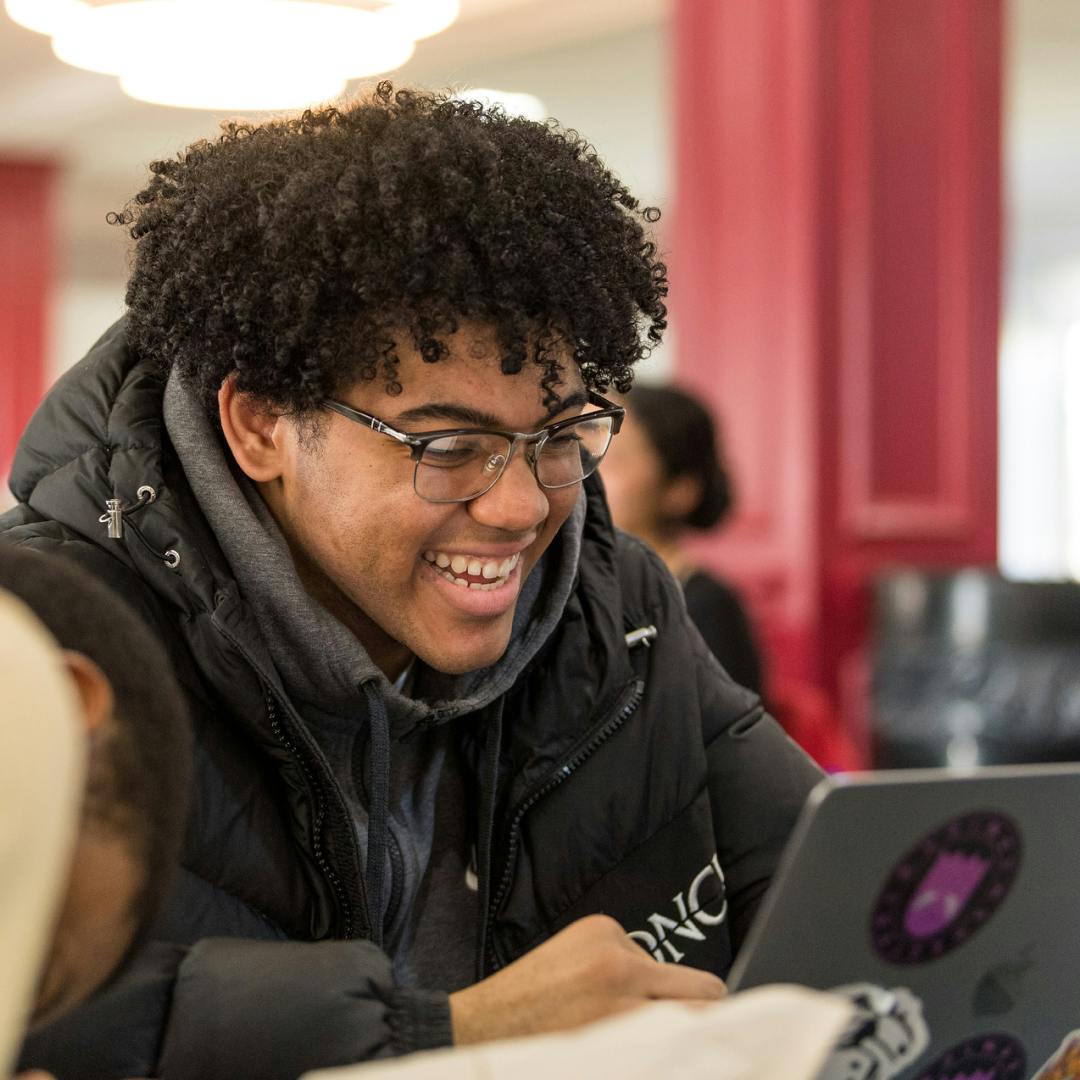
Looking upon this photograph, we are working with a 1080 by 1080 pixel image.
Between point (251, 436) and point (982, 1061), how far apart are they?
0.73m

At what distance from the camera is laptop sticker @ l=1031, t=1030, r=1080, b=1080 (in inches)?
37.0

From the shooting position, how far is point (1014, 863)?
852 mm

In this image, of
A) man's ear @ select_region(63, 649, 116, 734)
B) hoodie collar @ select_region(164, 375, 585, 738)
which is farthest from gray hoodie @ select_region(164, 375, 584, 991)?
man's ear @ select_region(63, 649, 116, 734)

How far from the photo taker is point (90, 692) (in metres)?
0.63

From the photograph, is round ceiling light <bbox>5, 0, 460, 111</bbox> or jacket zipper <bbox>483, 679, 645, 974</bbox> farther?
round ceiling light <bbox>5, 0, 460, 111</bbox>

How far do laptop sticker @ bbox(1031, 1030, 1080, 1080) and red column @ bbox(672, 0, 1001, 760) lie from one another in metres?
3.24

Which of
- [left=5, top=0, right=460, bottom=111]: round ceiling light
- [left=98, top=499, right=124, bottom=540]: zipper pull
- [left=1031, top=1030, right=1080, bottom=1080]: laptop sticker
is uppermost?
[left=5, top=0, right=460, bottom=111]: round ceiling light

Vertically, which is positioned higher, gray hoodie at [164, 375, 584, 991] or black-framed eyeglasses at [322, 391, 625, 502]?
black-framed eyeglasses at [322, 391, 625, 502]

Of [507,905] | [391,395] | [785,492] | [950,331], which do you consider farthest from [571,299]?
[950,331]

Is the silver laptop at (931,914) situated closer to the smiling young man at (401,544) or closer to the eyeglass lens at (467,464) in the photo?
the smiling young man at (401,544)

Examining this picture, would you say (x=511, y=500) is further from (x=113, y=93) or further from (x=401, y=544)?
(x=113, y=93)

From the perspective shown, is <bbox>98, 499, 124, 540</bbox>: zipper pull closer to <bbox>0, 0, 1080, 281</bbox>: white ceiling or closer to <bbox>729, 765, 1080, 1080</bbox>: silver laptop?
<bbox>729, 765, 1080, 1080</bbox>: silver laptop

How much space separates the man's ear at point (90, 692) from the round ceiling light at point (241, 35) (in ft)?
9.14

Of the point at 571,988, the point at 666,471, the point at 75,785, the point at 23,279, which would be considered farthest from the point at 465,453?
the point at 23,279
